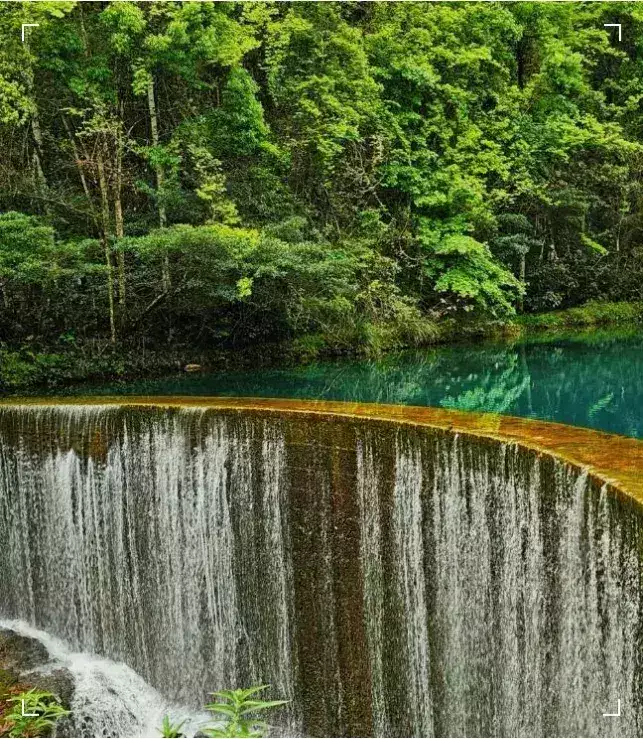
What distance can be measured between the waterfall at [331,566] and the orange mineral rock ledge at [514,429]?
4.2 inches

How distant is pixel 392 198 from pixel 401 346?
3.40m

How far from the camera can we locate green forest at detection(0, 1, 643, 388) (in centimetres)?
1211

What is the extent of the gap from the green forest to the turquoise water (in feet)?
3.56

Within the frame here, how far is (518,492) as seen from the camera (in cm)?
514

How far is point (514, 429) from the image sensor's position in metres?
5.73

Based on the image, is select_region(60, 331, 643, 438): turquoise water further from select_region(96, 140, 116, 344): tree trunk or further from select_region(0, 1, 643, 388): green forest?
select_region(96, 140, 116, 344): tree trunk

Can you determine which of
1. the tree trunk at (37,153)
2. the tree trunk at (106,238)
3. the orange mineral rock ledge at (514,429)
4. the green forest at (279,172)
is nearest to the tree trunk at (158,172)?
the green forest at (279,172)

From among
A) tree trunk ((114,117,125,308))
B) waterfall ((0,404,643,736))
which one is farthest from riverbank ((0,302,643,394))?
waterfall ((0,404,643,736))

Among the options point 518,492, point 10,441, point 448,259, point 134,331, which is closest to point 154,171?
point 134,331

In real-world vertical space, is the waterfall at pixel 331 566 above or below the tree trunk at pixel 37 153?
below

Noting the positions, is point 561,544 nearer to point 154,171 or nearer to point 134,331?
point 134,331

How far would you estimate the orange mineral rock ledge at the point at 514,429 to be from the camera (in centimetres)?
462

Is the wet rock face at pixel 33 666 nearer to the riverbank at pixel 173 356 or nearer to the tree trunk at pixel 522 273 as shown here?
the riverbank at pixel 173 356

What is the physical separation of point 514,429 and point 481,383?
5.89 m
